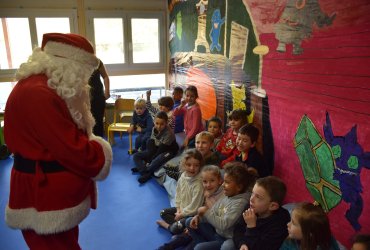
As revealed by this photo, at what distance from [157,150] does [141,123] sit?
2.44ft

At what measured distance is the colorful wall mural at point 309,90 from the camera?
71.3 inches

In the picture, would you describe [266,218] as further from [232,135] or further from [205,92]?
[205,92]

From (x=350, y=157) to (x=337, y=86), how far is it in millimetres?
444

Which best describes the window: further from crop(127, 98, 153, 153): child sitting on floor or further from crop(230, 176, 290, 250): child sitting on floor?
crop(230, 176, 290, 250): child sitting on floor

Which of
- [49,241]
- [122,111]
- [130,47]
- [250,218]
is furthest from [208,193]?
[130,47]

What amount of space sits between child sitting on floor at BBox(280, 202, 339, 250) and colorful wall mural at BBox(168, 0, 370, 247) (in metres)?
0.56

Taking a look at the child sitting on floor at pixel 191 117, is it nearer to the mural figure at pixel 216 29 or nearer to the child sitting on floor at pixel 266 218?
the mural figure at pixel 216 29

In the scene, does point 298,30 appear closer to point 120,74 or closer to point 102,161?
point 102,161

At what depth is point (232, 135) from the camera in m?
3.00

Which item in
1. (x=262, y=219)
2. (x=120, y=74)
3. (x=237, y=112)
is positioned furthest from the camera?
(x=120, y=74)

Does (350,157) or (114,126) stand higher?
(350,157)

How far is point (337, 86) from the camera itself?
194 cm

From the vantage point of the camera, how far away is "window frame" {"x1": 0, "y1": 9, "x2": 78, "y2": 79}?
4574mm

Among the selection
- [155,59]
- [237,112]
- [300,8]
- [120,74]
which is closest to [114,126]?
[120,74]
